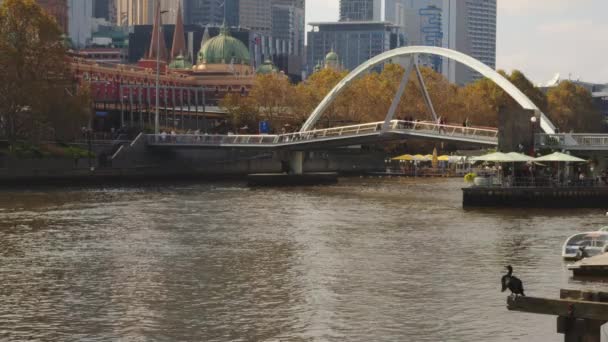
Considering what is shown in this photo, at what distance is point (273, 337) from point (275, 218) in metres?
36.8

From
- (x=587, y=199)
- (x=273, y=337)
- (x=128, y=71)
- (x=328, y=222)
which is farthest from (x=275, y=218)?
(x=128, y=71)

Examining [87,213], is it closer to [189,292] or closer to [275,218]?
[275,218]

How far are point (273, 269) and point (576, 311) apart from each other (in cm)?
2339

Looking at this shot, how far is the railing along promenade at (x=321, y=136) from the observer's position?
332 ft

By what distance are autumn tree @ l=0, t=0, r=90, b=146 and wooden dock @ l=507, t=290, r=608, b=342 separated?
80668 mm

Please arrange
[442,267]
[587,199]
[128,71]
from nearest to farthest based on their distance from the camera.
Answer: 1. [442,267]
2. [587,199]
3. [128,71]

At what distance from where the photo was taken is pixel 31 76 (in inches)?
4171

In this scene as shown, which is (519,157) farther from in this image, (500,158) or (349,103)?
(349,103)

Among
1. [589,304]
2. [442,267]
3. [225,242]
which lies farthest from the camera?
[225,242]

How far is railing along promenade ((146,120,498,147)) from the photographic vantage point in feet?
332

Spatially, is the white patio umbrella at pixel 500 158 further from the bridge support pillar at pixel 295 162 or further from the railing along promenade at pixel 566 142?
the bridge support pillar at pixel 295 162

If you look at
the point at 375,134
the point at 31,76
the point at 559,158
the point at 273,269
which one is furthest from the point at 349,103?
the point at 273,269

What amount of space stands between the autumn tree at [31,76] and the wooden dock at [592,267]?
66.1 metres

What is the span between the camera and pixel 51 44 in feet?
356
